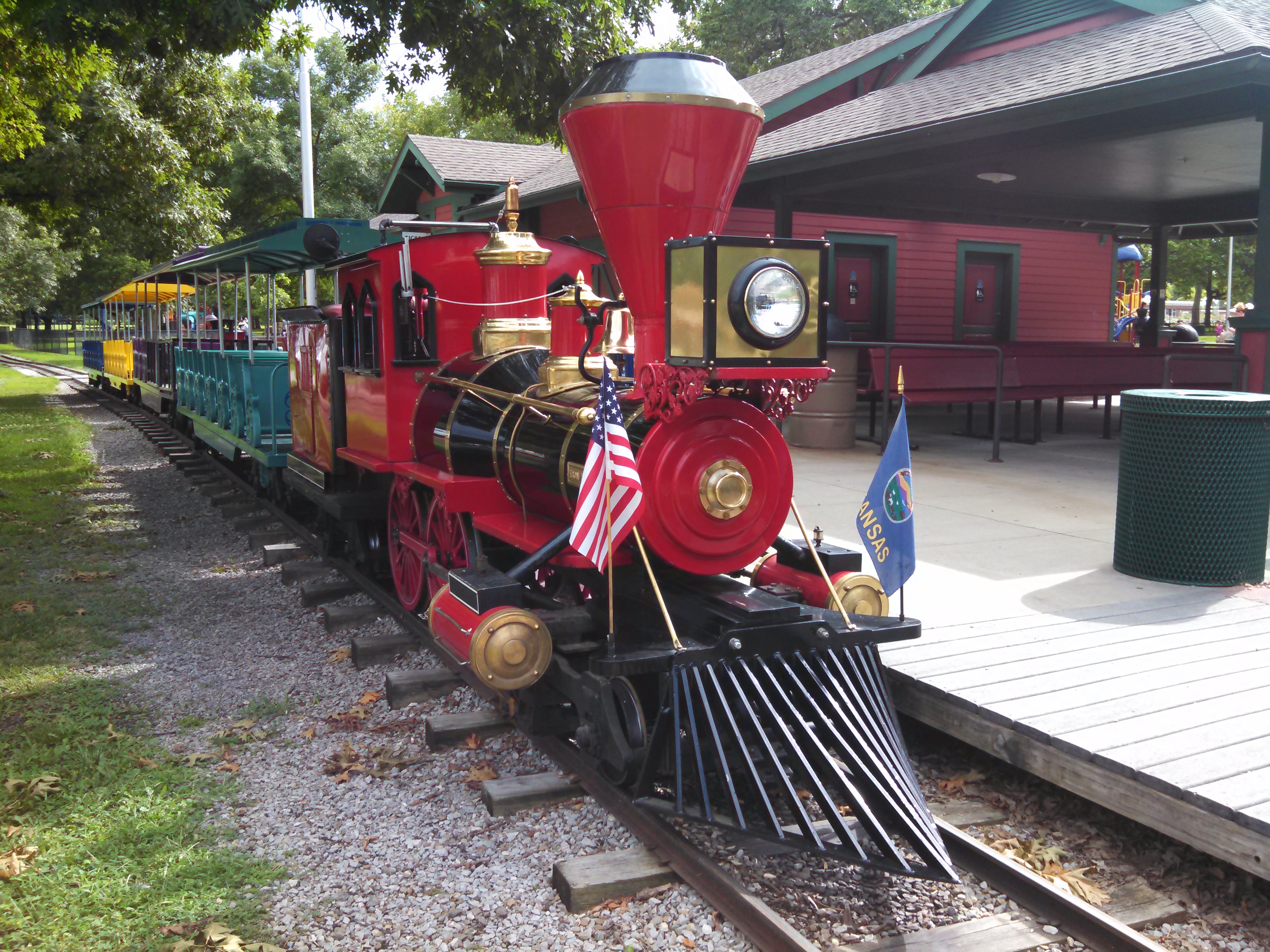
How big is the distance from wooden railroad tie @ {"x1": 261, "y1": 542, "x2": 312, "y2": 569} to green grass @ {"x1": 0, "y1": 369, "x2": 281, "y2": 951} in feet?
2.87

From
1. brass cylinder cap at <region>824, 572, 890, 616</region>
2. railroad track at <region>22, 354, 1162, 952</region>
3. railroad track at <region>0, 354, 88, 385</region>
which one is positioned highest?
railroad track at <region>0, 354, 88, 385</region>

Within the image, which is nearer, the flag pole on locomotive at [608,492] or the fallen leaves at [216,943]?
the fallen leaves at [216,943]

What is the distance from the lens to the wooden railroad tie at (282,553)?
7.45 meters

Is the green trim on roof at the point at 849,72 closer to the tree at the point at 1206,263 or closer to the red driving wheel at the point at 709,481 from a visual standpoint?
the red driving wheel at the point at 709,481

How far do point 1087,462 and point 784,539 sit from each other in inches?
274

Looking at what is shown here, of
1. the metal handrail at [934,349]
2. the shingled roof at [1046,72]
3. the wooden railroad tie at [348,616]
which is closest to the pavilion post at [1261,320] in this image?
the shingled roof at [1046,72]

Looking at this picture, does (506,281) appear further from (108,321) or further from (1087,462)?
(108,321)

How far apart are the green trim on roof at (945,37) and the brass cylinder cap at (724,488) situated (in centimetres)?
1051

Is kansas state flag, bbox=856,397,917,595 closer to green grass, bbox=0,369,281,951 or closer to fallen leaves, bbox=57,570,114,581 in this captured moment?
green grass, bbox=0,369,281,951

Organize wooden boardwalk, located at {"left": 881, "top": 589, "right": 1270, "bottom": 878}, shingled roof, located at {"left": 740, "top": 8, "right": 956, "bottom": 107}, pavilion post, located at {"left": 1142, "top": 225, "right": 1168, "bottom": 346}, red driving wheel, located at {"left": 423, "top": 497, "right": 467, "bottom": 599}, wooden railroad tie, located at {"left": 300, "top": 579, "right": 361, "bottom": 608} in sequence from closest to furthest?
1. wooden boardwalk, located at {"left": 881, "top": 589, "right": 1270, "bottom": 878}
2. red driving wheel, located at {"left": 423, "top": 497, "right": 467, "bottom": 599}
3. wooden railroad tie, located at {"left": 300, "top": 579, "right": 361, "bottom": 608}
4. shingled roof, located at {"left": 740, "top": 8, "right": 956, "bottom": 107}
5. pavilion post, located at {"left": 1142, "top": 225, "right": 1168, "bottom": 346}

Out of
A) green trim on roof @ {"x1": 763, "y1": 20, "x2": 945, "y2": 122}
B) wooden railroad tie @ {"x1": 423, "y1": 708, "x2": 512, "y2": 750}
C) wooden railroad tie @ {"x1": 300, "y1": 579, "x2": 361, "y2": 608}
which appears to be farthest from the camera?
green trim on roof @ {"x1": 763, "y1": 20, "x2": 945, "y2": 122}

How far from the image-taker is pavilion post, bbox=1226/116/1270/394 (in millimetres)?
7176

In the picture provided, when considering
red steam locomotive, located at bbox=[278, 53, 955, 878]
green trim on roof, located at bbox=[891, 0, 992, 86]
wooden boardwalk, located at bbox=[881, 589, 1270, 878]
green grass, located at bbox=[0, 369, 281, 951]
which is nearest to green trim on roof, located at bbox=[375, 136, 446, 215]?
green trim on roof, located at bbox=[891, 0, 992, 86]

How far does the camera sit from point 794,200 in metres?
12.2
